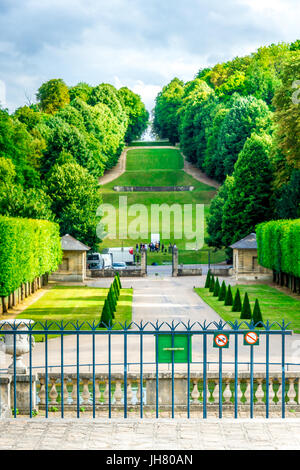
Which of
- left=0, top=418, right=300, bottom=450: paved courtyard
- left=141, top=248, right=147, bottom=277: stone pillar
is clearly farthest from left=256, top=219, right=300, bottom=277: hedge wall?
left=0, top=418, right=300, bottom=450: paved courtyard

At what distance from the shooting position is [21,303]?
125 ft

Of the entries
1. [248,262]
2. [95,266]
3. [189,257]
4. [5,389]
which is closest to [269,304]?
[248,262]

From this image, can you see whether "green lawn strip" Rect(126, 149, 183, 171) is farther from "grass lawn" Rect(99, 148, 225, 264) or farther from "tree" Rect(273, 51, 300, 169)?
"tree" Rect(273, 51, 300, 169)

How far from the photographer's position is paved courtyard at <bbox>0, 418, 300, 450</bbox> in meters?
10.0

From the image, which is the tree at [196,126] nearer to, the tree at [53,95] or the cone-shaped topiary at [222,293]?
the tree at [53,95]

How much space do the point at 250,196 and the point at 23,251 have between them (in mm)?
27106

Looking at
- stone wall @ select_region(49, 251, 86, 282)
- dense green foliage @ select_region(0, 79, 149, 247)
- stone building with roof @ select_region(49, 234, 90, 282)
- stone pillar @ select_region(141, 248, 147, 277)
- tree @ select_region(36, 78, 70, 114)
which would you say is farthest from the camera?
tree @ select_region(36, 78, 70, 114)

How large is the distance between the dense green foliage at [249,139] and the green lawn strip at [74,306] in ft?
54.4

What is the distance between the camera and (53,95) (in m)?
113

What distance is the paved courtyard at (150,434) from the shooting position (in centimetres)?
1005

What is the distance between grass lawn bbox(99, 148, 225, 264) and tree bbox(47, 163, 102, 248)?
1169 centimetres

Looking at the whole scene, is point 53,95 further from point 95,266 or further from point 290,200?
point 290,200

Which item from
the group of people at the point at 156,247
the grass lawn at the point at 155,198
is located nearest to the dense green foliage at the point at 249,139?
the grass lawn at the point at 155,198
